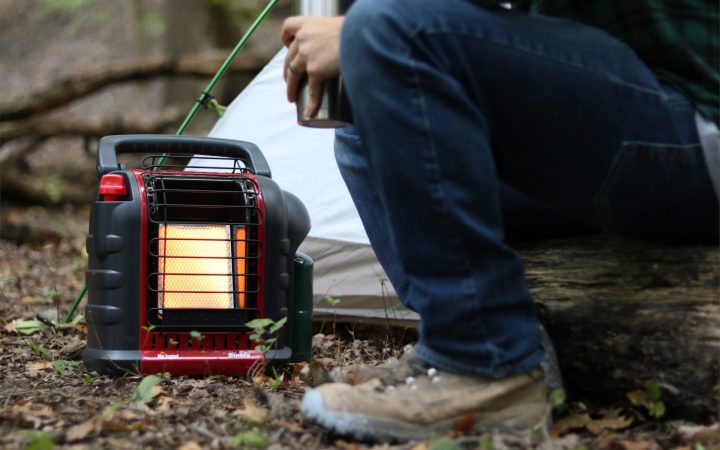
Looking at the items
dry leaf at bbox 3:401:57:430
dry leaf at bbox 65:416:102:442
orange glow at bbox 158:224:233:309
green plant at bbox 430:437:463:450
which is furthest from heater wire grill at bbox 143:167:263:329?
green plant at bbox 430:437:463:450

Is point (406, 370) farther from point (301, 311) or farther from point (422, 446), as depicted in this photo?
point (301, 311)

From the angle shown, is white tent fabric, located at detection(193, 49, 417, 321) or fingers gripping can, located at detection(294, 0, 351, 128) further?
white tent fabric, located at detection(193, 49, 417, 321)

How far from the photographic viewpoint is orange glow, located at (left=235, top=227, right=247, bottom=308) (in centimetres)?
228

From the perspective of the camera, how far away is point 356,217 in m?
2.87

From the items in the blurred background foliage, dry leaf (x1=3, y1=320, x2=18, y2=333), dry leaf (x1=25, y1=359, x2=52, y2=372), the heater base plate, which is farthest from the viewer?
the blurred background foliage

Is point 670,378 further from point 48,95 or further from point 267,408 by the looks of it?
point 48,95

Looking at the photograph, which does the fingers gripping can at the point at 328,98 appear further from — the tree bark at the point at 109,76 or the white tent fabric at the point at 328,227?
the tree bark at the point at 109,76

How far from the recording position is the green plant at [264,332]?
2.10 m

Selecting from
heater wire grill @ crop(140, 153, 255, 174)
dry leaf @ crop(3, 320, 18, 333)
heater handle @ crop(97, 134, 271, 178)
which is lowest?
dry leaf @ crop(3, 320, 18, 333)

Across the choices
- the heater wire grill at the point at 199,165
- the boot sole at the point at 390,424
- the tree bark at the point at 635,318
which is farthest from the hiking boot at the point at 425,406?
the heater wire grill at the point at 199,165

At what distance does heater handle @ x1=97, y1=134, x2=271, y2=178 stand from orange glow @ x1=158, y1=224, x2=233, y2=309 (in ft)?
0.81

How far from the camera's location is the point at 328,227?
9.50ft

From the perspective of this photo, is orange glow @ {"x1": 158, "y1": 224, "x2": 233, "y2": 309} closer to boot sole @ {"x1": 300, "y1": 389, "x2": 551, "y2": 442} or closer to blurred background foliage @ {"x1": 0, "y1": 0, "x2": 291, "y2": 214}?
boot sole @ {"x1": 300, "y1": 389, "x2": 551, "y2": 442}

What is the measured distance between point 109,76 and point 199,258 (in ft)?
17.6
